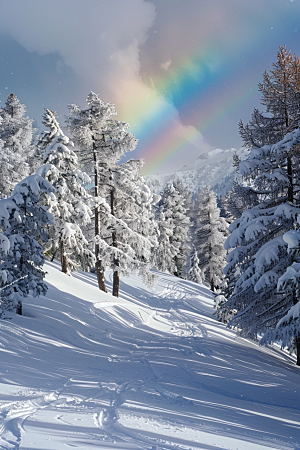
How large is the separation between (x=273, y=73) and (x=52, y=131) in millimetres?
13507

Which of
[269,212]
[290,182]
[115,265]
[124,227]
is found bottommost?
[115,265]

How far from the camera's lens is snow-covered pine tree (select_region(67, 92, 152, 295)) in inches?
655

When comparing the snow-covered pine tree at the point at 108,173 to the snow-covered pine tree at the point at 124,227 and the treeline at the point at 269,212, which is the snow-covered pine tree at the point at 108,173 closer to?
the snow-covered pine tree at the point at 124,227

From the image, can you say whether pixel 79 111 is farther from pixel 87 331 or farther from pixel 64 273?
pixel 87 331

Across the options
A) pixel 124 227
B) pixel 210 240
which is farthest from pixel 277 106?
pixel 210 240

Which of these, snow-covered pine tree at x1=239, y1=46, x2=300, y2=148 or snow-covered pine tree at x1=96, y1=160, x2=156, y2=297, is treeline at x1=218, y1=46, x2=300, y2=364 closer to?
snow-covered pine tree at x1=239, y1=46, x2=300, y2=148

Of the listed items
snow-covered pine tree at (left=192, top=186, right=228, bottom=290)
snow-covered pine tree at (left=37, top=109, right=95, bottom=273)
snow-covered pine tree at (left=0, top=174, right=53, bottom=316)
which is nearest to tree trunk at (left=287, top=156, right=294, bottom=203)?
snow-covered pine tree at (left=0, top=174, right=53, bottom=316)

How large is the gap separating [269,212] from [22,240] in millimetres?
8295

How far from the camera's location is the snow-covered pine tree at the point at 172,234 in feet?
125

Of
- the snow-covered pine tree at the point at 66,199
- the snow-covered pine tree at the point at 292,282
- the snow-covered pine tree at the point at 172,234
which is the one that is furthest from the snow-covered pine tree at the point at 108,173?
the snow-covered pine tree at the point at 172,234

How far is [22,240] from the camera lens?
856 centimetres

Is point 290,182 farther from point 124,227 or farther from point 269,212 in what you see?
point 124,227

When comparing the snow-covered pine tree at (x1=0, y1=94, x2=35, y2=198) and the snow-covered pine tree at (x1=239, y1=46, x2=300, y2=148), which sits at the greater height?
the snow-covered pine tree at (x1=0, y1=94, x2=35, y2=198)

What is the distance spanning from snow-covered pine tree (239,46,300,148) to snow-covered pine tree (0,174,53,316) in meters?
8.37
